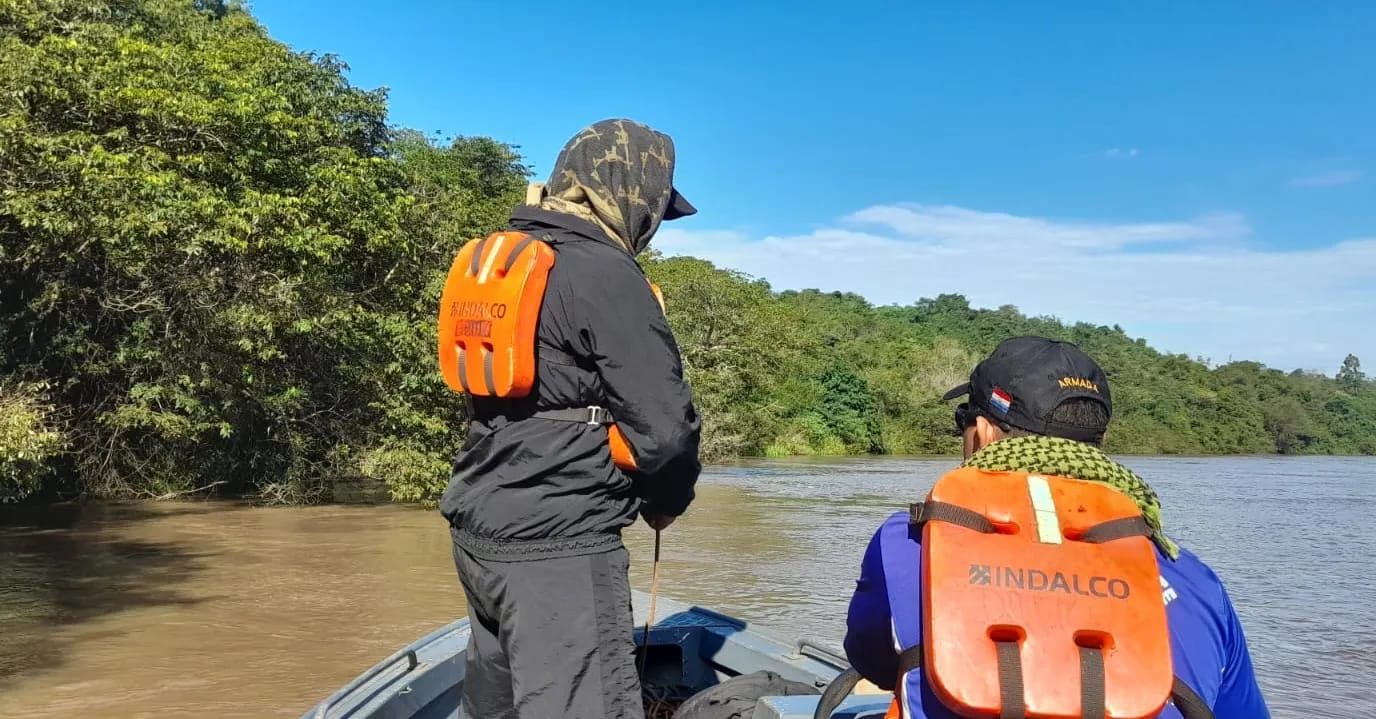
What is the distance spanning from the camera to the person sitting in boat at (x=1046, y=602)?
1304mm

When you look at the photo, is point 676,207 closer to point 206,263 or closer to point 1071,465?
point 1071,465

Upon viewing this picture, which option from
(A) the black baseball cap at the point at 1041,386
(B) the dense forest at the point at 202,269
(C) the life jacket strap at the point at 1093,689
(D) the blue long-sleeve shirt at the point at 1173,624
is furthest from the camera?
(B) the dense forest at the point at 202,269

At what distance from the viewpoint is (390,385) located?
13.4 m

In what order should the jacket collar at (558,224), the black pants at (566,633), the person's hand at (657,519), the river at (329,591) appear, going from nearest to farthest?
the black pants at (566,633) → the jacket collar at (558,224) → the person's hand at (657,519) → the river at (329,591)

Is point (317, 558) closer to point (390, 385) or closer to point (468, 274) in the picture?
point (390, 385)

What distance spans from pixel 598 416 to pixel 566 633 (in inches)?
16.1

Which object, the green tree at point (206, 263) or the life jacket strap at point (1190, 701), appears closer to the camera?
the life jacket strap at point (1190, 701)

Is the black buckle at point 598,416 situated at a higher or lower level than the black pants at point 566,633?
higher

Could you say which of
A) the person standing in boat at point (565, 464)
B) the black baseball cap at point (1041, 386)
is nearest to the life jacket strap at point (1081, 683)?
the black baseball cap at point (1041, 386)

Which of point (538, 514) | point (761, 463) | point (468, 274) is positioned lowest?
point (761, 463)

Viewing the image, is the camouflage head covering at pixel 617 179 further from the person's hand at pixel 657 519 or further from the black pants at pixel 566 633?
the black pants at pixel 566 633

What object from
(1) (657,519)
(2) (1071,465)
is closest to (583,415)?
(1) (657,519)

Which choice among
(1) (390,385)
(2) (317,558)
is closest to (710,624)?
(2) (317,558)

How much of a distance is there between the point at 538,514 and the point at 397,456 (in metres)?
11.4
